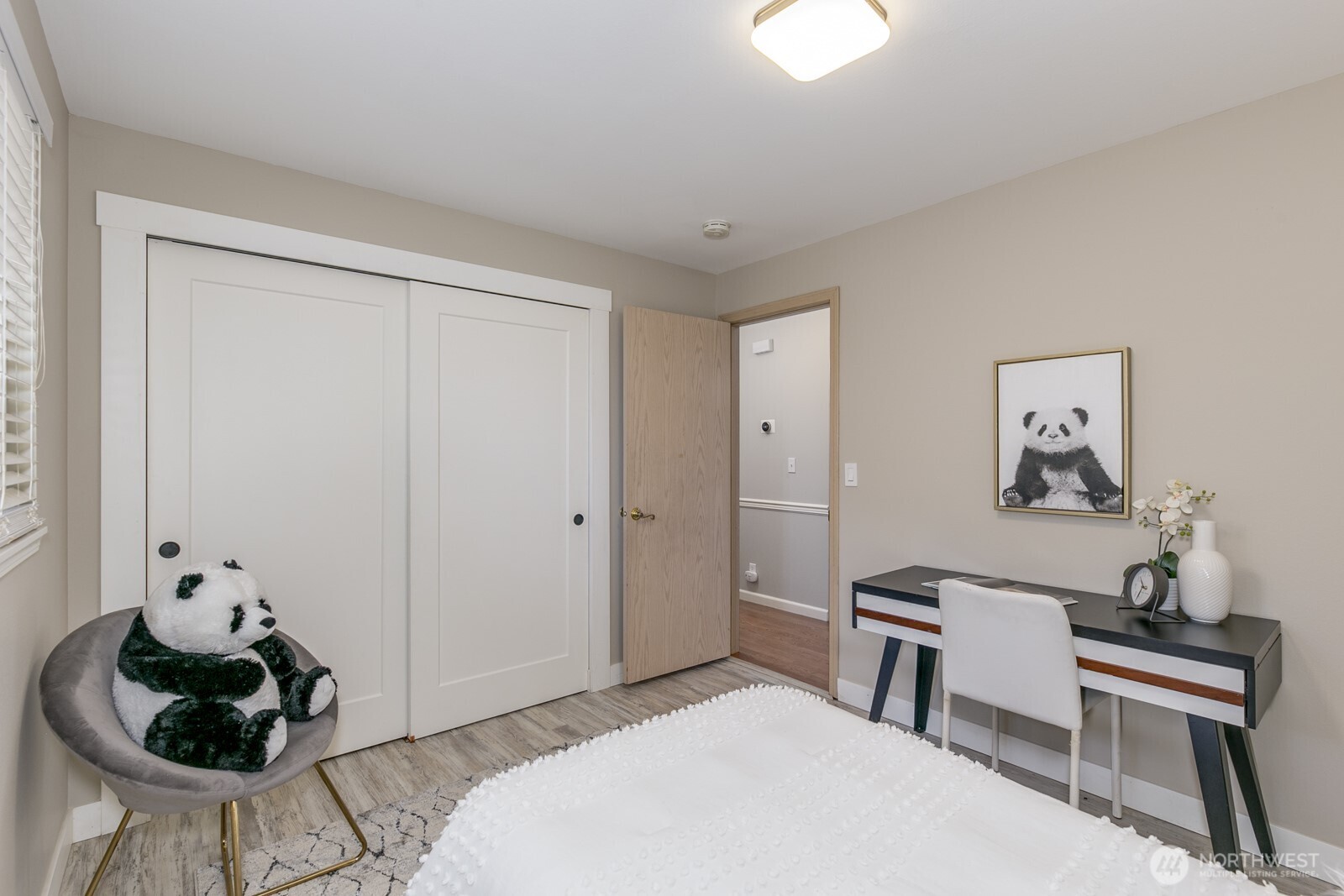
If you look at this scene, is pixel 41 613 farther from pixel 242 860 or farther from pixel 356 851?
pixel 356 851

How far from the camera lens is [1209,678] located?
184cm

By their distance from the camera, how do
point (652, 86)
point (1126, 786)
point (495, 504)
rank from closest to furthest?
1. point (652, 86)
2. point (1126, 786)
3. point (495, 504)

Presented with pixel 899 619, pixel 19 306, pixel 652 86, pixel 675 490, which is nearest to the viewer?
pixel 19 306

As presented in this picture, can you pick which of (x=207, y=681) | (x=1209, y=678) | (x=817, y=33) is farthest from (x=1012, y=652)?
(x=207, y=681)

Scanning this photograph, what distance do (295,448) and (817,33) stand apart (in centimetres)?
234

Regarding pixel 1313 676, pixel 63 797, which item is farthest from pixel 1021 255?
pixel 63 797

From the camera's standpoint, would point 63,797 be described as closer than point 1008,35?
No

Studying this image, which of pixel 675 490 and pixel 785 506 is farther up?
pixel 675 490

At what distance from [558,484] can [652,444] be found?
0.58 m

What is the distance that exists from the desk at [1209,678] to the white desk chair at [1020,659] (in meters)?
0.09

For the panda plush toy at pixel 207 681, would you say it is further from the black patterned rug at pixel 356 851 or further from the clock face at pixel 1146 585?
the clock face at pixel 1146 585

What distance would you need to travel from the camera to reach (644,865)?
1.11 metres

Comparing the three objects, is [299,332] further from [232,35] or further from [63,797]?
[63,797]

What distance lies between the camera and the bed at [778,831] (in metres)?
1.09
